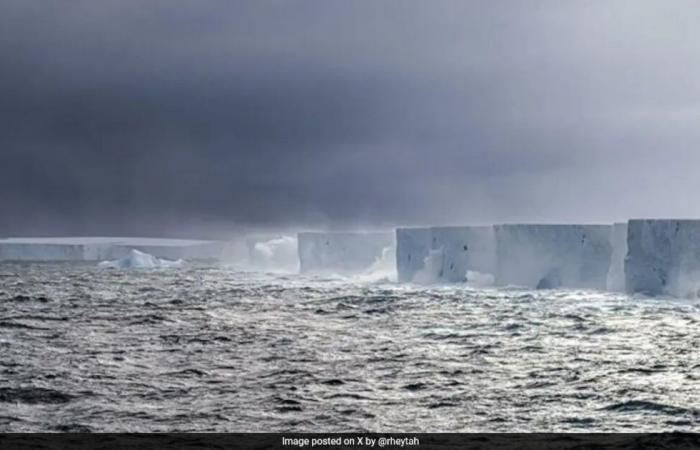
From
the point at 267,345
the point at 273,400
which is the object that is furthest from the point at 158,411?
the point at 267,345

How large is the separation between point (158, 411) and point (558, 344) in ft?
31.8

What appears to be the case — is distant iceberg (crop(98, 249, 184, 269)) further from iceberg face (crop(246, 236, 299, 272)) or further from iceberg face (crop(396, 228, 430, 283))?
iceberg face (crop(396, 228, 430, 283))

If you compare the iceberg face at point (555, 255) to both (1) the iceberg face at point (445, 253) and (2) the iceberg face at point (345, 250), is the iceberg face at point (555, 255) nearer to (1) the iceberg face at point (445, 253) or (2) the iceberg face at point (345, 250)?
(1) the iceberg face at point (445, 253)

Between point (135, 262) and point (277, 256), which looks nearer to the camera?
point (277, 256)

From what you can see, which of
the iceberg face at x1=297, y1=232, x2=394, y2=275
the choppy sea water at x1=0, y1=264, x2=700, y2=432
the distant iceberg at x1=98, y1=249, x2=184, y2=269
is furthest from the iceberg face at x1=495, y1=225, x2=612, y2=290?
the distant iceberg at x1=98, y1=249, x2=184, y2=269

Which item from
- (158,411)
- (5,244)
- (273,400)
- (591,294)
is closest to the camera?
(158,411)

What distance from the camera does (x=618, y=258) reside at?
1289 inches

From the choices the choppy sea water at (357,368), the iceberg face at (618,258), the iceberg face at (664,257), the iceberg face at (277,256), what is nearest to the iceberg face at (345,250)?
the iceberg face at (277,256)

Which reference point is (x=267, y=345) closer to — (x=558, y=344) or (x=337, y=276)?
(x=558, y=344)

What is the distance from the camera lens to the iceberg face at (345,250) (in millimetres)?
53875

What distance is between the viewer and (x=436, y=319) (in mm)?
24578

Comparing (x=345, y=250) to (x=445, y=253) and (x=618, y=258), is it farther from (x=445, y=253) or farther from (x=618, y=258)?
(x=618, y=258)

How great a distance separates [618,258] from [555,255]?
2.34m
